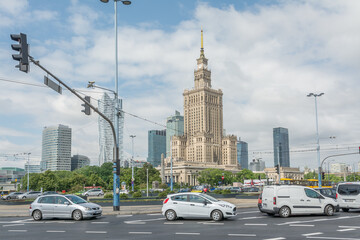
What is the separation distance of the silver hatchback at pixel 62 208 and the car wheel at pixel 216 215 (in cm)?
735

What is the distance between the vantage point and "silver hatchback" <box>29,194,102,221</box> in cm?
2180

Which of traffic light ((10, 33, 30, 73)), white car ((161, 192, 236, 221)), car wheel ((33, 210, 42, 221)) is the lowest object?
car wheel ((33, 210, 42, 221))

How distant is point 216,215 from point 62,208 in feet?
30.2

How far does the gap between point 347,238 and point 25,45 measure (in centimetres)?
1563

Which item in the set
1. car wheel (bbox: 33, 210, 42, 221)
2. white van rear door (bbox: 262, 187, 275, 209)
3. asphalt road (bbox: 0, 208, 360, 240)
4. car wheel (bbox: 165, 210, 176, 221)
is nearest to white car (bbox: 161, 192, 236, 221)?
car wheel (bbox: 165, 210, 176, 221)

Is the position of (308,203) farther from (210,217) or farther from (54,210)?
(54,210)

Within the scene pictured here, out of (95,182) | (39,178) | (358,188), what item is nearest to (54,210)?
(358,188)

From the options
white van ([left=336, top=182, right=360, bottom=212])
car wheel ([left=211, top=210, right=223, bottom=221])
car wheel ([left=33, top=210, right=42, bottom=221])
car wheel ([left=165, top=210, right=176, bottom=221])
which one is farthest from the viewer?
white van ([left=336, top=182, right=360, bottom=212])

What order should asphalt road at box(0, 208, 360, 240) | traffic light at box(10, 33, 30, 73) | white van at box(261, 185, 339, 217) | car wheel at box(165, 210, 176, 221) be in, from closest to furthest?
asphalt road at box(0, 208, 360, 240) < traffic light at box(10, 33, 30, 73) < car wheel at box(165, 210, 176, 221) < white van at box(261, 185, 339, 217)

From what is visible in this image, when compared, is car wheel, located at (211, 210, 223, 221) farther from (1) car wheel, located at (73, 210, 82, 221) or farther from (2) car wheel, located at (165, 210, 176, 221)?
(1) car wheel, located at (73, 210, 82, 221)

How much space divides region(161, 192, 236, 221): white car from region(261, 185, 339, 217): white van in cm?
272

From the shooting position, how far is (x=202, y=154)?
19638cm

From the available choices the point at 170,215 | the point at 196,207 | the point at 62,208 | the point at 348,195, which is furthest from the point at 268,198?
the point at 62,208

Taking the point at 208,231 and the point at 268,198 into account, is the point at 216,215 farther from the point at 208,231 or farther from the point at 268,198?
the point at 208,231
